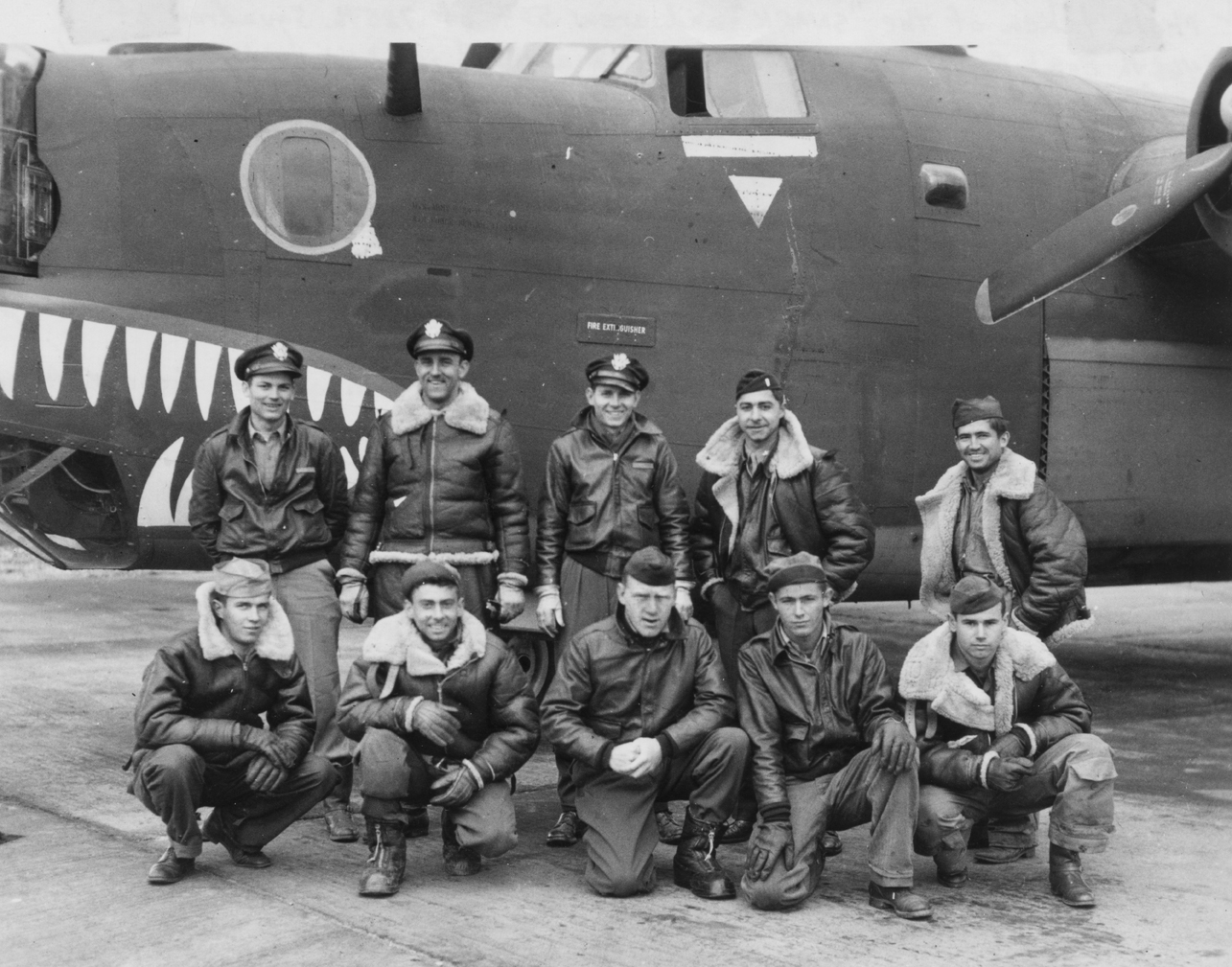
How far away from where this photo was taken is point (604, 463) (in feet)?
17.3

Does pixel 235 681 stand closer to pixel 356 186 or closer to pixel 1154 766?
pixel 356 186

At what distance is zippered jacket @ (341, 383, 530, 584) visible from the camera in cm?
520

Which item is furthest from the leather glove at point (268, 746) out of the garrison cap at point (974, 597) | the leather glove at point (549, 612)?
the garrison cap at point (974, 597)

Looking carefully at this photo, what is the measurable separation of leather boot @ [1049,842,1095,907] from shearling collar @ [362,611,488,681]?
2037 mm

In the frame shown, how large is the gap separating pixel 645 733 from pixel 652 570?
1.86 feet

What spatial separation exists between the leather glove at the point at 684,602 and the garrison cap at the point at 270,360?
171cm

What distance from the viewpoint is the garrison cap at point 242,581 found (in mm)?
4531

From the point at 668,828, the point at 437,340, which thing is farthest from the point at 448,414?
the point at 668,828

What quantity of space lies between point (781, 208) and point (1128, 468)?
7.76ft

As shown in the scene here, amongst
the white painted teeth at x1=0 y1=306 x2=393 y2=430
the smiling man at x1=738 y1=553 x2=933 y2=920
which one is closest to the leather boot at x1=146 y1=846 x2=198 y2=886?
the smiling man at x1=738 y1=553 x2=933 y2=920

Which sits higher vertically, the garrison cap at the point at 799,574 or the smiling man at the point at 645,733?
the garrison cap at the point at 799,574

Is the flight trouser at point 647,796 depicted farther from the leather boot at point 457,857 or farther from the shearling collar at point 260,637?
the shearling collar at point 260,637

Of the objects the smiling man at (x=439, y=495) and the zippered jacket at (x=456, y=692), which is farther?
the smiling man at (x=439, y=495)

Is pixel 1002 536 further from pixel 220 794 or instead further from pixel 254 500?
pixel 220 794
